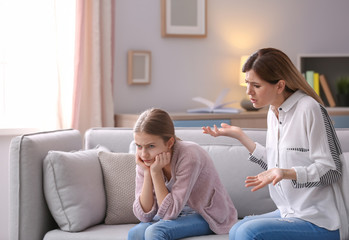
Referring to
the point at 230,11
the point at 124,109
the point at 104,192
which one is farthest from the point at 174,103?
the point at 104,192

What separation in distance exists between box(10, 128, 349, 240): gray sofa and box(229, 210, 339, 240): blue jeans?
1.77 ft

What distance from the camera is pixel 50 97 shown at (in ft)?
13.9

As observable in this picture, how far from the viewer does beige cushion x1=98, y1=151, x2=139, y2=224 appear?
281cm

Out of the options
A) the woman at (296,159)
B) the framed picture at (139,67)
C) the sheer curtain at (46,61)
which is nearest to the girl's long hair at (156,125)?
the woman at (296,159)

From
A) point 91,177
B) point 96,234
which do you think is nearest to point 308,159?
point 96,234

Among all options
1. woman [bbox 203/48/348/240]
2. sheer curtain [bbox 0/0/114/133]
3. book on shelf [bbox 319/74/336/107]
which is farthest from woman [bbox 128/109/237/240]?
book on shelf [bbox 319/74/336/107]

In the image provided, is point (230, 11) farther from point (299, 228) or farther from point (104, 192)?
point (299, 228)

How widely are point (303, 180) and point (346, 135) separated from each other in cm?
108

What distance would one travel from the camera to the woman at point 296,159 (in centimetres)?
195

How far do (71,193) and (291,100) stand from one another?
1.18 m

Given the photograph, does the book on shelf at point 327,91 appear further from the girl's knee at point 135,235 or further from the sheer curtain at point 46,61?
the girl's knee at point 135,235

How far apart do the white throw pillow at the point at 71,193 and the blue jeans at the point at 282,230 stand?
0.94 m

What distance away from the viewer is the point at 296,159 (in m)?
2.03

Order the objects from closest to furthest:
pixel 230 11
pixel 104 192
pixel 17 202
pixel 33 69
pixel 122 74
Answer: pixel 17 202
pixel 104 192
pixel 33 69
pixel 122 74
pixel 230 11
